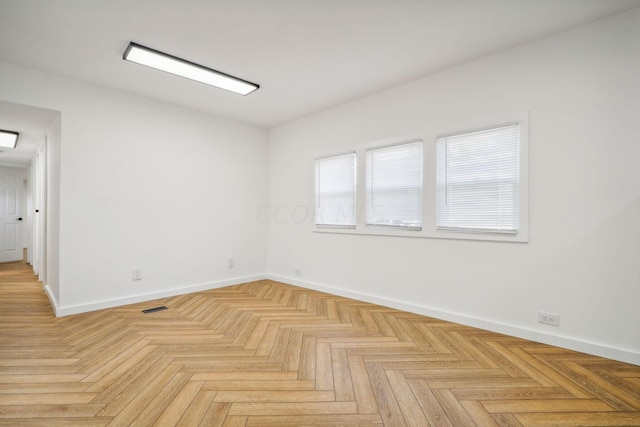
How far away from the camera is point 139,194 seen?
373 cm

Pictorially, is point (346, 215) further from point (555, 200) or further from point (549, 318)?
point (549, 318)

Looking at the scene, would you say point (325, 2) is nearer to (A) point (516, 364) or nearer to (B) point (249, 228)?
(A) point (516, 364)

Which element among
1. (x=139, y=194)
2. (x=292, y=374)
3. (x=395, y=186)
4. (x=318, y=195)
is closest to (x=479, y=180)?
(x=395, y=186)

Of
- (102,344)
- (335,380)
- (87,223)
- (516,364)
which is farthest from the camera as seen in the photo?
(87,223)

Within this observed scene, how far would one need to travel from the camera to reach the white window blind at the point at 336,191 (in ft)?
13.1

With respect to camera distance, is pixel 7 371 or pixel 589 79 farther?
pixel 589 79

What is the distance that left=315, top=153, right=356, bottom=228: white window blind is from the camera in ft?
13.1

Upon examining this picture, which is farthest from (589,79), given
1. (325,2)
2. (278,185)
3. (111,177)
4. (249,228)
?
(111,177)

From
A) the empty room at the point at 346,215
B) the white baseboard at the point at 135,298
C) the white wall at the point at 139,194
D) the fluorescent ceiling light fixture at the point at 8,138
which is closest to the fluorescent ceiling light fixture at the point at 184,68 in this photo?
the empty room at the point at 346,215

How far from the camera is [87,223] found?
3.35 m

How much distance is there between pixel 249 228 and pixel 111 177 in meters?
2.00

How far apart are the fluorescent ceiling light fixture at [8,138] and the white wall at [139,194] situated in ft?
4.48

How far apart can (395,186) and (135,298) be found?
3.42 metres

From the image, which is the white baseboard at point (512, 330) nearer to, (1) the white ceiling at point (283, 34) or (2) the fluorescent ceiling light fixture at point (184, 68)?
(1) the white ceiling at point (283, 34)
